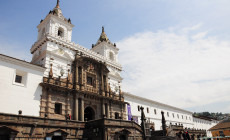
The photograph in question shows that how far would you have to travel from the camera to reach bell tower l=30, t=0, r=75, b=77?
78.4 ft

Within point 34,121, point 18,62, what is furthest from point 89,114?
point 18,62

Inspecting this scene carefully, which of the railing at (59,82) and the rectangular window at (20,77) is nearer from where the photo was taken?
the rectangular window at (20,77)

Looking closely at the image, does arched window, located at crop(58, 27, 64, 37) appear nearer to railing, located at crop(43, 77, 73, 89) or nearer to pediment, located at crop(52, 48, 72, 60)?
pediment, located at crop(52, 48, 72, 60)

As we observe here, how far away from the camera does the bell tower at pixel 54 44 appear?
23906 millimetres

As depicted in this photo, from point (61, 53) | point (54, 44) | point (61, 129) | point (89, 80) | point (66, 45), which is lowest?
point (61, 129)

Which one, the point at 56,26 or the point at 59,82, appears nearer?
the point at 59,82

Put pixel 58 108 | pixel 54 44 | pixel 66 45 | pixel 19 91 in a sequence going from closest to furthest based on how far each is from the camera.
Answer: pixel 19 91
pixel 58 108
pixel 54 44
pixel 66 45

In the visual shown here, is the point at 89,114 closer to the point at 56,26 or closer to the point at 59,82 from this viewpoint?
the point at 59,82

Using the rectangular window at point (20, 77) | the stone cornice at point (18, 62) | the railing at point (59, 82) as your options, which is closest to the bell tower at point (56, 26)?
the stone cornice at point (18, 62)

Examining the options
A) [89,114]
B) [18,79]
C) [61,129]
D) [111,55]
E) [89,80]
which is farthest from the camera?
[111,55]

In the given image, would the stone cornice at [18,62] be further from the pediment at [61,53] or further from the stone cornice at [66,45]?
the stone cornice at [66,45]

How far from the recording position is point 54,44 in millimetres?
25156

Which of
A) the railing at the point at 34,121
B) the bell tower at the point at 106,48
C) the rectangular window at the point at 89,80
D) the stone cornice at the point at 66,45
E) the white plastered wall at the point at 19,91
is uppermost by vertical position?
the bell tower at the point at 106,48

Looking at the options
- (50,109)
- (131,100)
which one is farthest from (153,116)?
(50,109)
